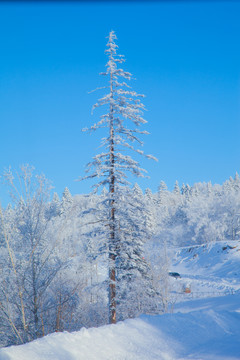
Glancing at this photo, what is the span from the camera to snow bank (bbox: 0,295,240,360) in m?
5.83

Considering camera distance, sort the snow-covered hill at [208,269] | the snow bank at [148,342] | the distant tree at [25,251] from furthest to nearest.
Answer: the snow-covered hill at [208,269] < the distant tree at [25,251] < the snow bank at [148,342]

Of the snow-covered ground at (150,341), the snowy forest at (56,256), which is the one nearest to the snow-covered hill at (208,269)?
the snowy forest at (56,256)

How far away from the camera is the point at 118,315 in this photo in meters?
16.2

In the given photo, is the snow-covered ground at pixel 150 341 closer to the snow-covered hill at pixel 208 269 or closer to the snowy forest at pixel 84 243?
the snowy forest at pixel 84 243

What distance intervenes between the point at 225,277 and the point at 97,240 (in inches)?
1440

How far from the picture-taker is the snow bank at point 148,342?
5.83 m

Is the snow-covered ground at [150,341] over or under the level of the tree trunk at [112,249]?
under

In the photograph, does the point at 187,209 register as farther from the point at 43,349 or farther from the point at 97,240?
the point at 43,349

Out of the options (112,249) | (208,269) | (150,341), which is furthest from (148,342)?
(208,269)

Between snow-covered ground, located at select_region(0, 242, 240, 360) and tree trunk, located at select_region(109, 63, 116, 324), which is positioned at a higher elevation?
tree trunk, located at select_region(109, 63, 116, 324)

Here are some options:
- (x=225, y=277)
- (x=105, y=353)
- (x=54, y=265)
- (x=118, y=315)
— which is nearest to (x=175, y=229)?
(x=225, y=277)

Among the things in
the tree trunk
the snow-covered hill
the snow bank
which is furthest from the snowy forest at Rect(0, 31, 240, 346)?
the snow-covered hill

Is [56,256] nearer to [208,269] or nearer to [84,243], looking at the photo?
[84,243]

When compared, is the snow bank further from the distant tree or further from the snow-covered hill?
the snow-covered hill
